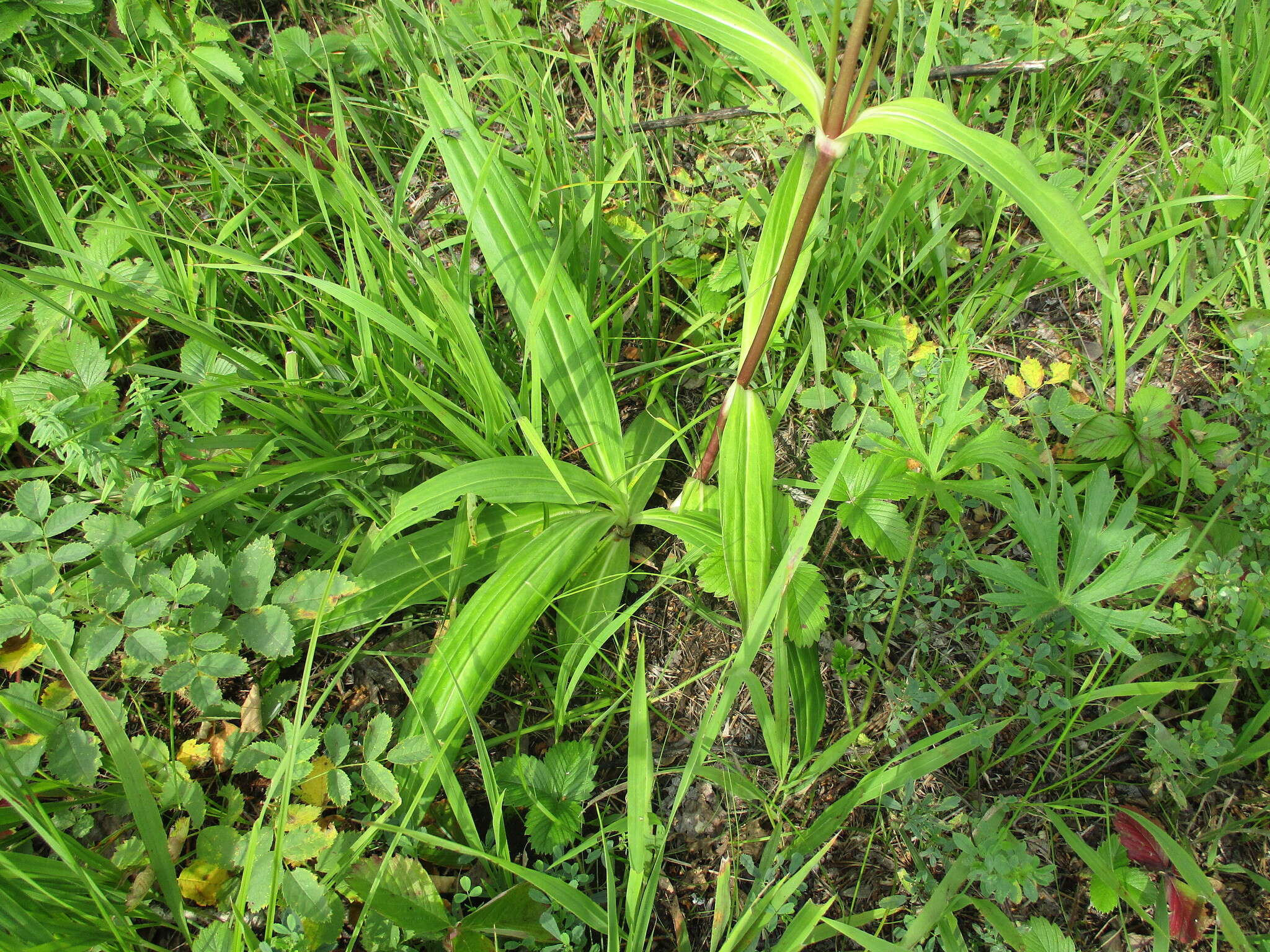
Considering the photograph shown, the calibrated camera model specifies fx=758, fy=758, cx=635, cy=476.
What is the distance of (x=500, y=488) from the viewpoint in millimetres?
1599

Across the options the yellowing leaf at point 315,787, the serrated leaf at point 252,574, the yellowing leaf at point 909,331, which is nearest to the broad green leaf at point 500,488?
the serrated leaf at point 252,574

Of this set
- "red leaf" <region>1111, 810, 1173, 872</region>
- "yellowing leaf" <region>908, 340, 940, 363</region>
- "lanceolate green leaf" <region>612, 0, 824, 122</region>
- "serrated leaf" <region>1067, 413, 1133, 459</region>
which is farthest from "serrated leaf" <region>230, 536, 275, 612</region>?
"serrated leaf" <region>1067, 413, 1133, 459</region>

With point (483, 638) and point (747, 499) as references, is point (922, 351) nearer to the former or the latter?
point (747, 499)

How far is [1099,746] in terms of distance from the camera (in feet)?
5.77

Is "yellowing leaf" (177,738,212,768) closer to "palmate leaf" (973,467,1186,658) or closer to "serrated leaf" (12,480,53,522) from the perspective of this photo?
"serrated leaf" (12,480,53,522)

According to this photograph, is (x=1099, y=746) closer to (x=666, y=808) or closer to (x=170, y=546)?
(x=666, y=808)

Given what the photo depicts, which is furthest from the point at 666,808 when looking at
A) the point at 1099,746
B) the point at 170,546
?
the point at 170,546

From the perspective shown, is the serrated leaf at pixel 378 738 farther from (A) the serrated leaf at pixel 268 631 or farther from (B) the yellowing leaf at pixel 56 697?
(B) the yellowing leaf at pixel 56 697

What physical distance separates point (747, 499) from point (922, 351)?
836mm

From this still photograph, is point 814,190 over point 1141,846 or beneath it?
over

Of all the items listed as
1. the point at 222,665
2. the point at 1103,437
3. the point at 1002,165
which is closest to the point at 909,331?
the point at 1103,437

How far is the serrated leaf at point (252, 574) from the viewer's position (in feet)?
5.20

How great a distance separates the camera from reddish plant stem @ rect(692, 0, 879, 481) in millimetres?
1123

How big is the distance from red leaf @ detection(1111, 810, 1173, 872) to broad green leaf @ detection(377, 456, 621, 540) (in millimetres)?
1320
